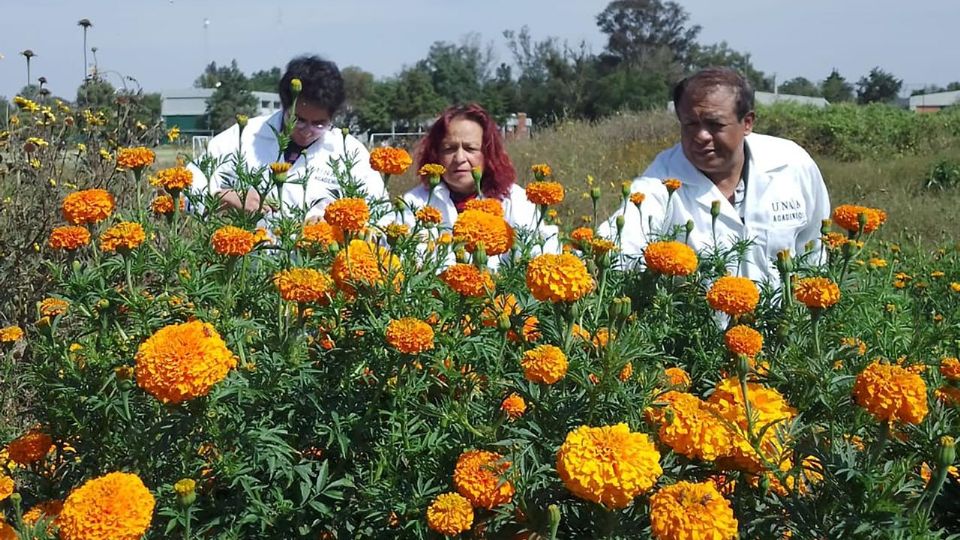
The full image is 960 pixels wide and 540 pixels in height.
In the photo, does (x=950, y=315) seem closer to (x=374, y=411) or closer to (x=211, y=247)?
(x=374, y=411)

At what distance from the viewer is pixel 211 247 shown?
1.65 metres

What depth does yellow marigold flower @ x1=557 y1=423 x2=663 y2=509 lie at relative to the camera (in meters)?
1.09

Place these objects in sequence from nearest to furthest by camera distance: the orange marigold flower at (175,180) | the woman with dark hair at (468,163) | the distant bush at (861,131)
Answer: the orange marigold flower at (175,180) < the woman with dark hair at (468,163) < the distant bush at (861,131)

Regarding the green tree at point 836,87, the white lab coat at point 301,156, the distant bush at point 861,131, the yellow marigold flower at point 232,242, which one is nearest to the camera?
the yellow marigold flower at point 232,242

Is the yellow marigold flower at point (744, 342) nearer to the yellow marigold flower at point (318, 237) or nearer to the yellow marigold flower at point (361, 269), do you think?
the yellow marigold flower at point (361, 269)

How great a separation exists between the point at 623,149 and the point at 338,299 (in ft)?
35.3

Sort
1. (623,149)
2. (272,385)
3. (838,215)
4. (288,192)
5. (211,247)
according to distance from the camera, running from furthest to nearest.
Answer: (623,149), (288,192), (838,215), (211,247), (272,385)

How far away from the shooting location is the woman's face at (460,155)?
3.24m

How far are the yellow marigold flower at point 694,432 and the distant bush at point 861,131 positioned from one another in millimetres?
13705

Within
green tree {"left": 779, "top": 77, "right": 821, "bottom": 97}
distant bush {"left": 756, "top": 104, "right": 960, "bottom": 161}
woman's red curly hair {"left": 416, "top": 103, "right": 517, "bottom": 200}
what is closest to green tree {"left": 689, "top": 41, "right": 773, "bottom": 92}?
green tree {"left": 779, "top": 77, "right": 821, "bottom": 97}

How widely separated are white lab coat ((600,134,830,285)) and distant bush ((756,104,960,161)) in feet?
38.2

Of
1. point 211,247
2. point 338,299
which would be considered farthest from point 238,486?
point 211,247

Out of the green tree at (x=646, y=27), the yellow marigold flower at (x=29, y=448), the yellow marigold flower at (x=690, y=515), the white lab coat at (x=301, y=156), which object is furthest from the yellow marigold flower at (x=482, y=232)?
the green tree at (x=646, y=27)

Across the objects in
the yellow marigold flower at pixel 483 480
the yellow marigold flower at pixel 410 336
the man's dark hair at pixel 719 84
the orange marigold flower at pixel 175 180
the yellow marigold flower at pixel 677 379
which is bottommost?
the yellow marigold flower at pixel 483 480
